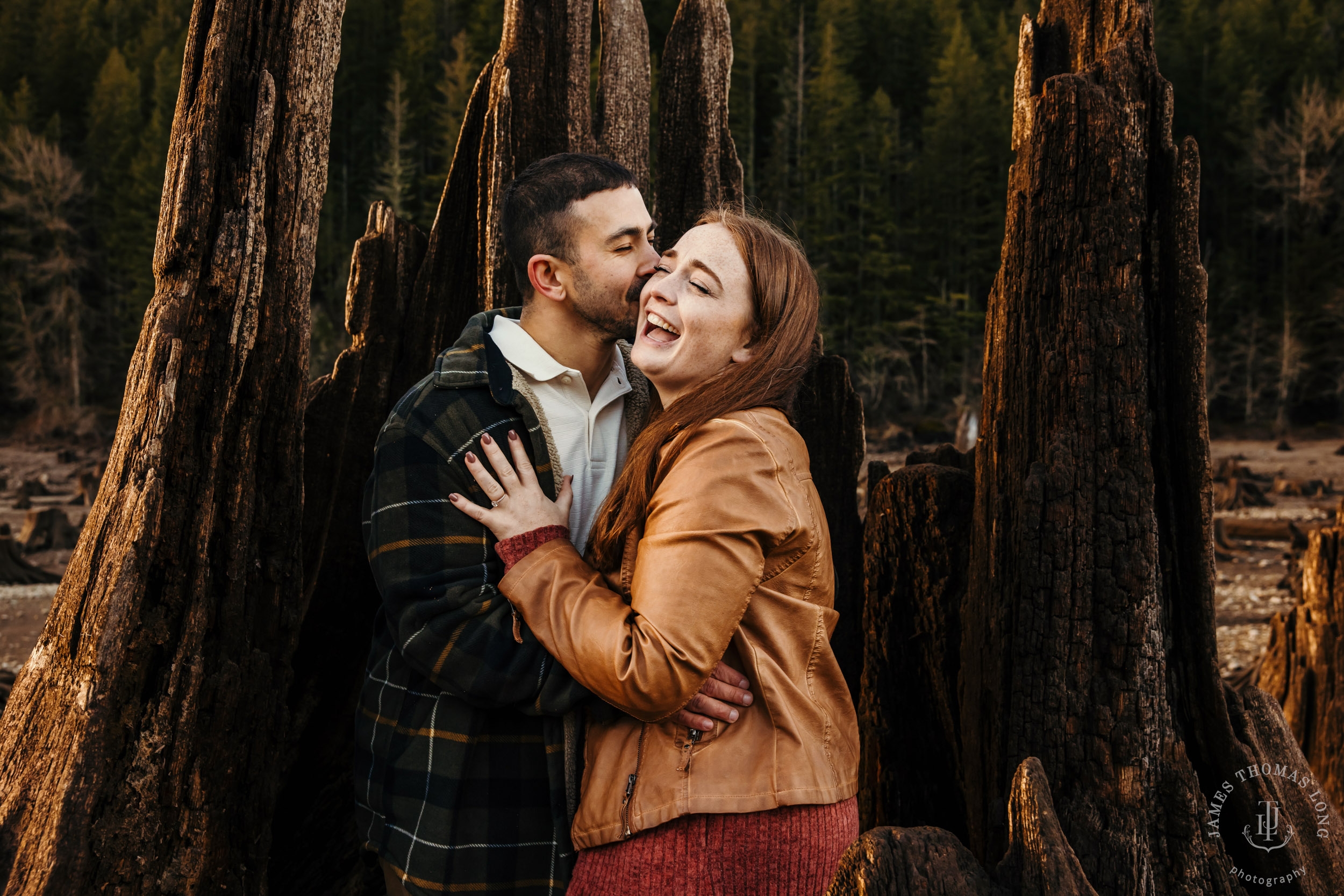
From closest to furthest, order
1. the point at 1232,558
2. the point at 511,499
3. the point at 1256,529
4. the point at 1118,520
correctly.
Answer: the point at 511,499, the point at 1118,520, the point at 1232,558, the point at 1256,529

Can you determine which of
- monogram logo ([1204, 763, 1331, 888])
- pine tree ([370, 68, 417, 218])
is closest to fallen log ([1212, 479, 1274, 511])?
monogram logo ([1204, 763, 1331, 888])

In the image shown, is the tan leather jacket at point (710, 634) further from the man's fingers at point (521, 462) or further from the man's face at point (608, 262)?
the man's face at point (608, 262)

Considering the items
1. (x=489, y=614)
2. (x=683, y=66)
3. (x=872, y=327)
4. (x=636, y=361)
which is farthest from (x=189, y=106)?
(x=872, y=327)

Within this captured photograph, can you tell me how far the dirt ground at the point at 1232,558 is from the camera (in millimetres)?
8852

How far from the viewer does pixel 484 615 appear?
→ 89.2 inches

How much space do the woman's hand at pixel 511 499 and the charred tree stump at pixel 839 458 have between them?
1783 mm

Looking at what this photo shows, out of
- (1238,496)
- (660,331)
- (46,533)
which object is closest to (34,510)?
(46,533)

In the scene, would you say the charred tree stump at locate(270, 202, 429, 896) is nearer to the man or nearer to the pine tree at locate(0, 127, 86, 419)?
the man

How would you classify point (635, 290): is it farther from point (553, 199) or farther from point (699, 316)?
point (699, 316)

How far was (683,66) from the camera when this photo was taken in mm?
4551

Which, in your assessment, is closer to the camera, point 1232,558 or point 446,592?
point 446,592

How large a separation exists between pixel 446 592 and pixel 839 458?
85.8 inches

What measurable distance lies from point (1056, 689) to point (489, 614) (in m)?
1.62

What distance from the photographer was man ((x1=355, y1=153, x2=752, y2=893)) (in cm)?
227
